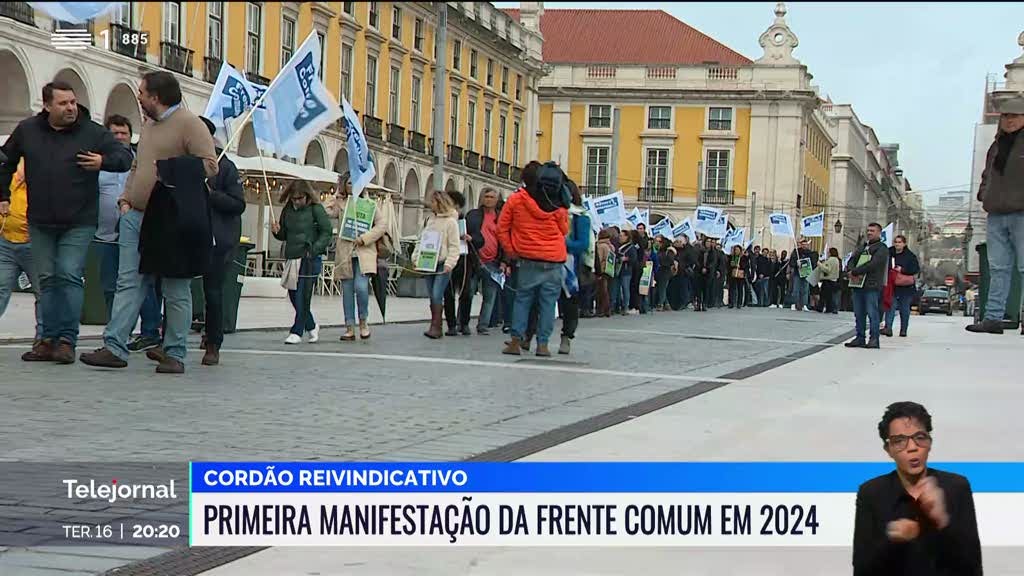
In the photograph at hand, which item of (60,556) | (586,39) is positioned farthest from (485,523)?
(586,39)

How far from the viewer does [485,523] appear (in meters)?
2.96

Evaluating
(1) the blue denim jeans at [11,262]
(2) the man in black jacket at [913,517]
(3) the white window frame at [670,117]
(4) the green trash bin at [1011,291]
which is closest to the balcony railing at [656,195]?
(3) the white window frame at [670,117]

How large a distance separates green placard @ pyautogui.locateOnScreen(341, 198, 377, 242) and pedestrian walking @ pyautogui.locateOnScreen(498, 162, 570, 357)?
71.7 inches

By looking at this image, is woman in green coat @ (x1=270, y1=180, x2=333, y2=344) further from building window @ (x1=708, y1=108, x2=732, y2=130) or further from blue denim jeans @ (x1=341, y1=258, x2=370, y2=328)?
building window @ (x1=708, y1=108, x2=732, y2=130)

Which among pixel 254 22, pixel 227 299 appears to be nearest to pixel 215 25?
pixel 254 22

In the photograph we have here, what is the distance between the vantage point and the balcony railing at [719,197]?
256 ft

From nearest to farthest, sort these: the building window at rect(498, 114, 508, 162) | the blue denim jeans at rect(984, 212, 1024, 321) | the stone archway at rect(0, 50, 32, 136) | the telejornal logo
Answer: the telejornal logo, the blue denim jeans at rect(984, 212, 1024, 321), the stone archway at rect(0, 50, 32, 136), the building window at rect(498, 114, 508, 162)

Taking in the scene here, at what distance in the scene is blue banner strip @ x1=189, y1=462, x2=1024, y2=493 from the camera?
2.94 m

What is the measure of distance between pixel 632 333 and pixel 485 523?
13.1 meters

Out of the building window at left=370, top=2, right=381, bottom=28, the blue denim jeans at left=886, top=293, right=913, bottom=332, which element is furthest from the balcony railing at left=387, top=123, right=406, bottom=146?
the building window at left=370, top=2, right=381, bottom=28

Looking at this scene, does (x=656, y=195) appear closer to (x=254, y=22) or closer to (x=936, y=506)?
(x=254, y=22)

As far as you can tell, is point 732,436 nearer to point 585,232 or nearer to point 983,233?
point 983,233

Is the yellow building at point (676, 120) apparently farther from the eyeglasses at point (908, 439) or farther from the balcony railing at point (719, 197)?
the eyeglasses at point (908, 439)

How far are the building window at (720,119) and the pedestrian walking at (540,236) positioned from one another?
224ft
